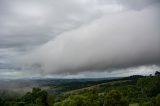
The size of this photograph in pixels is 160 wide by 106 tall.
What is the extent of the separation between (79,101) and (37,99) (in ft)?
68.1

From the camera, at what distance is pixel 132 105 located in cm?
16662

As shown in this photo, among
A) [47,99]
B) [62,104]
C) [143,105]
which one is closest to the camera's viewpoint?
[143,105]

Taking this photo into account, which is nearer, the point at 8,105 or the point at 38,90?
the point at 8,105

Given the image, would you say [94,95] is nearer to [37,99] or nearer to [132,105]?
[132,105]

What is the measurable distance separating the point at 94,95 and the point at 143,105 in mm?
37263

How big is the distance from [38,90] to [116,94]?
45.3 metres

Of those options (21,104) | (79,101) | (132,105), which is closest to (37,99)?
(21,104)

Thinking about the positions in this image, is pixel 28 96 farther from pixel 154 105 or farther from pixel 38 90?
pixel 154 105

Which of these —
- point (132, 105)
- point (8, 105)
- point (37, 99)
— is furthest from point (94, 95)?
point (8, 105)

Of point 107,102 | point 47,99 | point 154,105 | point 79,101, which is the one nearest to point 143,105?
point 154,105

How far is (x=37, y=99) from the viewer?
15625 cm

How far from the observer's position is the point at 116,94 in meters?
145

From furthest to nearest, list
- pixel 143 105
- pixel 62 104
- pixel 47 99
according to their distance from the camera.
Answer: pixel 47 99 → pixel 62 104 → pixel 143 105

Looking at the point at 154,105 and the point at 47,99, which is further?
the point at 47,99
